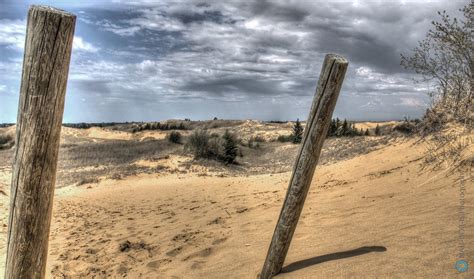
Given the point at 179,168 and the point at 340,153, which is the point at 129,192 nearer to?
the point at 179,168

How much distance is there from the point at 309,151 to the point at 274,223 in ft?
10.3

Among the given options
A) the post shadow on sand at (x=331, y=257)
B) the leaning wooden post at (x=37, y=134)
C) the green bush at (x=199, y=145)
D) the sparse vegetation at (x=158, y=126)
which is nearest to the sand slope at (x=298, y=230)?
the post shadow on sand at (x=331, y=257)

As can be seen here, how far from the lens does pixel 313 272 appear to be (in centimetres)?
381

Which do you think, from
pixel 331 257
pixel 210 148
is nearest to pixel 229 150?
pixel 210 148

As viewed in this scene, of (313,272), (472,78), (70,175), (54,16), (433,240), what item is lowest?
(70,175)

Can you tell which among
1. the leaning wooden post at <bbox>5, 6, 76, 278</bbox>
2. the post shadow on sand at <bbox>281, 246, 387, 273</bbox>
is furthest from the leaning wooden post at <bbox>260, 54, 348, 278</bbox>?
the leaning wooden post at <bbox>5, 6, 76, 278</bbox>

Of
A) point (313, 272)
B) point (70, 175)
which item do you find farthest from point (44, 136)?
point (70, 175)

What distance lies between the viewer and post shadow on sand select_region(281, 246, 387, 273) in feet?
13.2

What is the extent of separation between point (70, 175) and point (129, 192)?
629 cm

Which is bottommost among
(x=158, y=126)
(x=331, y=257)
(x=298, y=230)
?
(x=298, y=230)

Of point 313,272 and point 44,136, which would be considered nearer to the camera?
point 44,136

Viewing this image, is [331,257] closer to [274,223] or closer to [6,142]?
[274,223]

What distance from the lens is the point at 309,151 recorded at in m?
3.58

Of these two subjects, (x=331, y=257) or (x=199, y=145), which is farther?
(x=199, y=145)
